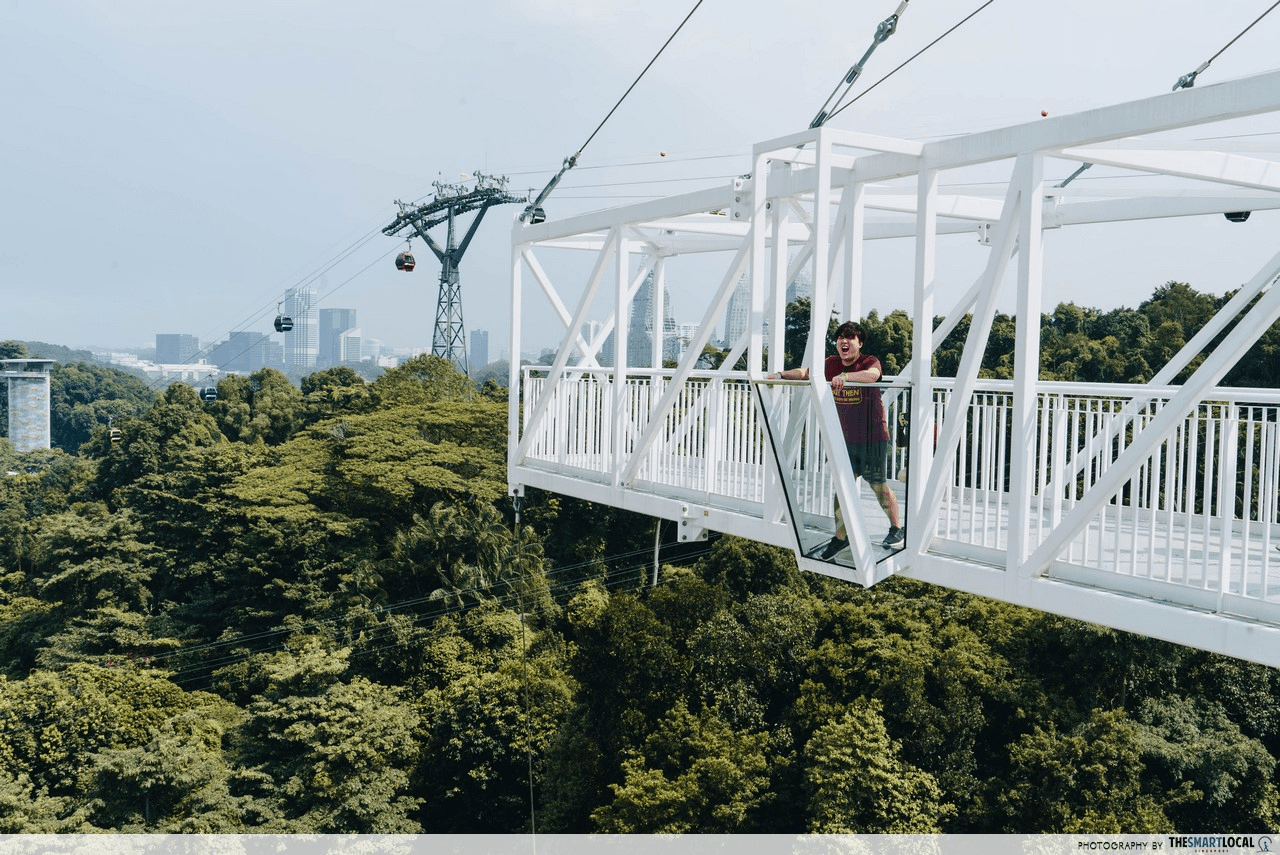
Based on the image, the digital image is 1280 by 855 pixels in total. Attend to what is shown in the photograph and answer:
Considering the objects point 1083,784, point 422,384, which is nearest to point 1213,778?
point 1083,784

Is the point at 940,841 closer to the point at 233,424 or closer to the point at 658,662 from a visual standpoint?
the point at 658,662

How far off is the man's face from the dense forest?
12.9m

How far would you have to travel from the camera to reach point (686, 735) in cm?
2550

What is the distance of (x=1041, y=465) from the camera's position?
737cm

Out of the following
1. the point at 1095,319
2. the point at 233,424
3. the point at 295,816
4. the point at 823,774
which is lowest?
the point at 295,816

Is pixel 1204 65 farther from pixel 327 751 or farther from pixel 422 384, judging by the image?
pixel 422 384

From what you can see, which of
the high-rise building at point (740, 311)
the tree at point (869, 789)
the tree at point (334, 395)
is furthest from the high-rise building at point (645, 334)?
the tree at point (334, 395)

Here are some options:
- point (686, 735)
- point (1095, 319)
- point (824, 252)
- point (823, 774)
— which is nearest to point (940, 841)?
point (823, 774)

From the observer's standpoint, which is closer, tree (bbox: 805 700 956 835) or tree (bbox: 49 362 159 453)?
tree (bbox: 805 700 956 835)

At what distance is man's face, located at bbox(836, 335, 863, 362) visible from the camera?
25.2 feet

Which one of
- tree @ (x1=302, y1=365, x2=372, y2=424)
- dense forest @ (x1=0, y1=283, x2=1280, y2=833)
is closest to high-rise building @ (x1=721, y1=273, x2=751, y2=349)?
dense forest @ (x1=0, y1=283, x2=1280, y2=833)

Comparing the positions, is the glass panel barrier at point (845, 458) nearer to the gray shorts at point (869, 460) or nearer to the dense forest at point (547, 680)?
the gray shorts at point (869, 460)

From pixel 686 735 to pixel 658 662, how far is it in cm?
190

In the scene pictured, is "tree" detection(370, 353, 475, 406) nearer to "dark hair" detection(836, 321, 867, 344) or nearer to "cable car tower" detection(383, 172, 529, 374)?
"cable car tower" detection(383, 172, 529, 374)
